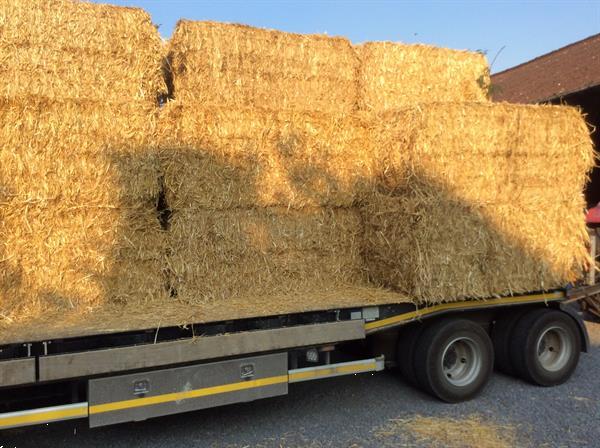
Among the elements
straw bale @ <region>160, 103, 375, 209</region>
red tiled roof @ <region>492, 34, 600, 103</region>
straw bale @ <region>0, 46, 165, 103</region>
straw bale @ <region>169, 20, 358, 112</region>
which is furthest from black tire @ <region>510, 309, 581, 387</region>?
red tiled roof @ <region>492, 34, 600, 103</region>

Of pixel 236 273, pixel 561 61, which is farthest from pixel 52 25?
pixel 561 61

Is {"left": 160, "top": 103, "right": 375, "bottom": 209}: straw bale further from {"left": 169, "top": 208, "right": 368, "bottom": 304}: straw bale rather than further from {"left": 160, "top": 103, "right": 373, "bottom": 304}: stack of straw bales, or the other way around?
{"left": 169, "top": 208, "right": 368, "bottom": 304}: straw bale

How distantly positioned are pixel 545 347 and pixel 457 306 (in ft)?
5.07

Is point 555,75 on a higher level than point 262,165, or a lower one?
higher

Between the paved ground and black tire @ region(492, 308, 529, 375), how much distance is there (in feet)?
0.89

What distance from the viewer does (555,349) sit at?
5.94 metres

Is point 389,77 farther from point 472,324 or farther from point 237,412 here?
point 237,412

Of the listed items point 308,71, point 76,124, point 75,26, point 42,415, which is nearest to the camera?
point 42,415

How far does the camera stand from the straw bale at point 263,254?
4805mm

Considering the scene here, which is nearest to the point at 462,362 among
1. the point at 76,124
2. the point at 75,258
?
the point at 75,258

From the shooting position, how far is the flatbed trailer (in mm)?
3727

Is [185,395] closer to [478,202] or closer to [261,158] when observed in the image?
[261,158]

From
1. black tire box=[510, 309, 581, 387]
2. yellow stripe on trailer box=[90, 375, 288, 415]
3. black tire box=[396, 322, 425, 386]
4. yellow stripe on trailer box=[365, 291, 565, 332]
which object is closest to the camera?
yellow stripe on trailer box=[90, 375, 288, 415]

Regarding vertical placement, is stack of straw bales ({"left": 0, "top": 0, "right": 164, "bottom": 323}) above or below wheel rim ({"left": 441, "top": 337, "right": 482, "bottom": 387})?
above
